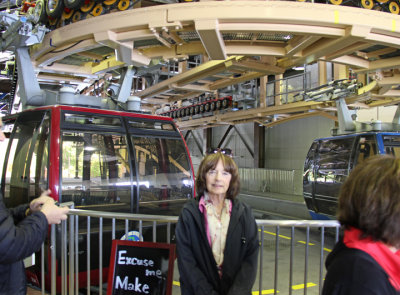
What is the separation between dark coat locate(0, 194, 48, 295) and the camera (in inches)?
65.9

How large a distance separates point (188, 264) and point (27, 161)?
3.32 metres

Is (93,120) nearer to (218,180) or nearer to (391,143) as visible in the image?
(218,180)

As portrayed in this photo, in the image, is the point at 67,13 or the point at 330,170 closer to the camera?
the point at 67,13

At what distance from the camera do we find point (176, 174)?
5285mm

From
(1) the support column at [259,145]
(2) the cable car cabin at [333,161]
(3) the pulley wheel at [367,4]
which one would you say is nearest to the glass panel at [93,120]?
(3) the pulley wheel at [367,4]

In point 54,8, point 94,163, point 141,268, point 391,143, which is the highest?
point 54,8

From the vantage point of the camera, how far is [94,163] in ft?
15.0

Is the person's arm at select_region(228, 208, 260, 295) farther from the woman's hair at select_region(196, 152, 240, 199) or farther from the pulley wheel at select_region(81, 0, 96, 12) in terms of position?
the pulley wheel at select_region(81, 0, 96, 12)

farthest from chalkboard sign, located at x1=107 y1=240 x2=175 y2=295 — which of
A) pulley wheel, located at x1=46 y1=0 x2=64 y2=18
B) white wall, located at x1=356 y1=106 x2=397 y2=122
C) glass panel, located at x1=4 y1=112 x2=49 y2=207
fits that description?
white wall, located at x1=356 y1=106 x2=397 y2=122

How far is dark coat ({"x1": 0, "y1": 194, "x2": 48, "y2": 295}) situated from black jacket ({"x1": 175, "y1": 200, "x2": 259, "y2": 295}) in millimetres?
834

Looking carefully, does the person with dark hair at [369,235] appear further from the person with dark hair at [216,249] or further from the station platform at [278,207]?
the station platform at [278,207]

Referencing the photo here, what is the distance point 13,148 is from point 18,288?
3402mm

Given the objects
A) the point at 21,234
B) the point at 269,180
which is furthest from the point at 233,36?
the point at 269,180

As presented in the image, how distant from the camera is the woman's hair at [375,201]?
44.4 inches
